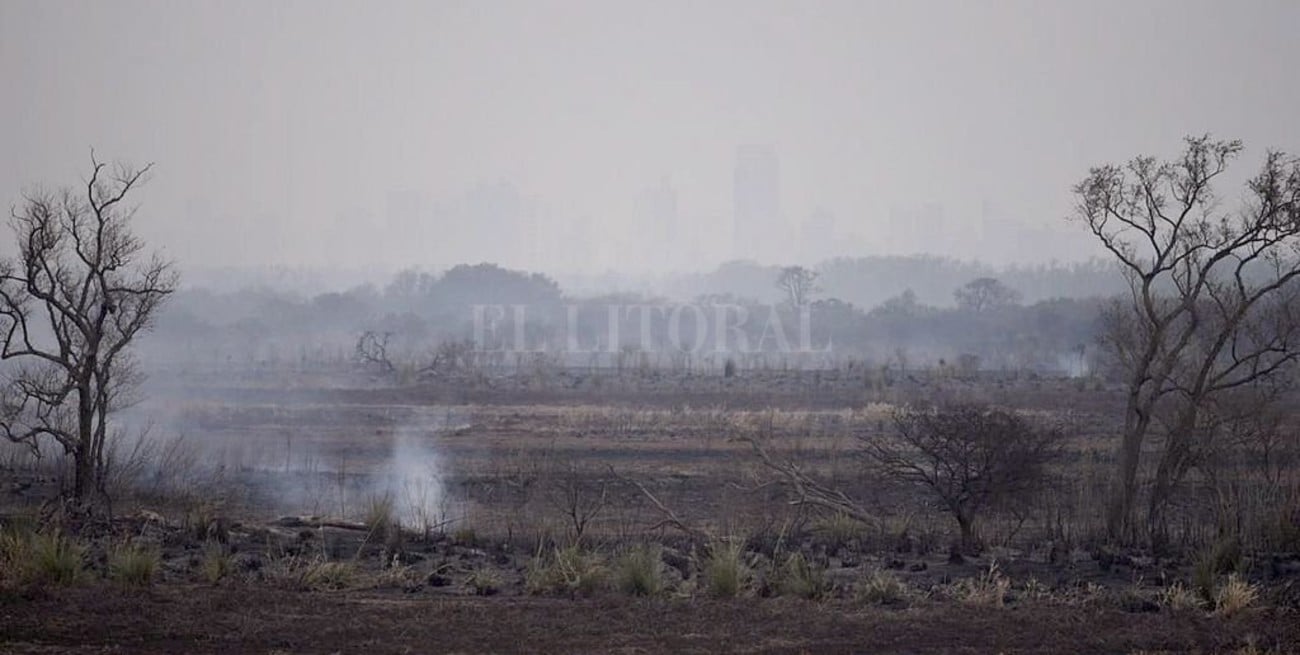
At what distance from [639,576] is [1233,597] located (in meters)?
5.93

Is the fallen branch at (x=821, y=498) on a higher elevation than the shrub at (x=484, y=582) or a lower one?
higher

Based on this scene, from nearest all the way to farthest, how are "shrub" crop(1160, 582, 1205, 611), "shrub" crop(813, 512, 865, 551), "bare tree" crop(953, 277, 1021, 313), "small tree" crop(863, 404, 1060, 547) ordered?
1. "shrub" crop(1160, 582, 1205, 611)
2. "shrub" crop(813, 512, 865, 551)
3. "small tree" crop(863, 404, 1060, 547)
4. "bare tree" crop(953, 277, 1021, 313)

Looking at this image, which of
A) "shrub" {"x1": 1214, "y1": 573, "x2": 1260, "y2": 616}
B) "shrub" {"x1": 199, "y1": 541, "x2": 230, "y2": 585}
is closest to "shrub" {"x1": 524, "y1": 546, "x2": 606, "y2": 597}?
"shrub" {"x1": 199, "y1": 541, "x2": 230, "y2": 585}

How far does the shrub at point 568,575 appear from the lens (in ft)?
44.3

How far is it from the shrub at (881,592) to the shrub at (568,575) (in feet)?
9.11

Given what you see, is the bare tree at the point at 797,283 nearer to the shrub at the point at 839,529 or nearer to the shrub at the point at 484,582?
the shrub at the point at 839,529

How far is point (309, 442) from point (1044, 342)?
55.0 metres

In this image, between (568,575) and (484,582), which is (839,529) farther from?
(484,582)

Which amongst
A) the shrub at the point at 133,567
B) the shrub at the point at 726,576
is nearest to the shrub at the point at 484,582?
the shrub at the point at 726,576

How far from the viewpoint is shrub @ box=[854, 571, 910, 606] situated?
13047mm

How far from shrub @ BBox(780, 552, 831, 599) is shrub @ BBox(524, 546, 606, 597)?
6.54 ft

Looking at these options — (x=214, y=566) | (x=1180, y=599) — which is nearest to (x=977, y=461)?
(x=1180, y=599)

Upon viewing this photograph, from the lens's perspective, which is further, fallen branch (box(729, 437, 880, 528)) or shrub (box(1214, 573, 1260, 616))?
fallen branch (box(729, 437, 880, 528))

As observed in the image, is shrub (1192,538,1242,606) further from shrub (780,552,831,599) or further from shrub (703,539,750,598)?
shrub (703,539,750,598)
